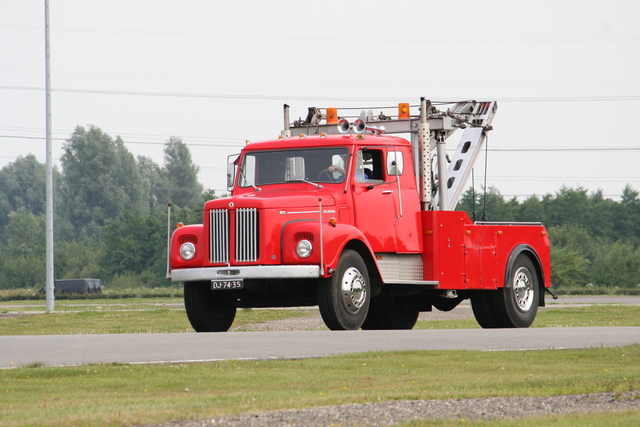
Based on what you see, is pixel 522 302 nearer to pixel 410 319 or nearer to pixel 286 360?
pixel 410 319

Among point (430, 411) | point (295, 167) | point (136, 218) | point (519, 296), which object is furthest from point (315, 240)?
point (136, 218)

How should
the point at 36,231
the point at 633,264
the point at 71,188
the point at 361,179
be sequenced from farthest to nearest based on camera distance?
1. the point at 71,188
2. the point at 36,231
3. the point at 633,264
4. the point at 361,179

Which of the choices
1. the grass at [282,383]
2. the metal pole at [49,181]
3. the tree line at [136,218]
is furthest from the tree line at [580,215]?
the grass at [282,383]

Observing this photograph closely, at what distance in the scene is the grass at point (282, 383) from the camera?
26.9 ft

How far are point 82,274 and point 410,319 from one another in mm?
71474

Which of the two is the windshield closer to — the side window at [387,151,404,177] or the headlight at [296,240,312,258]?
the side window at [387,151,404,177]

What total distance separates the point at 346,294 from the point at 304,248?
0.96 meters

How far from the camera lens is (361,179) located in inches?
669

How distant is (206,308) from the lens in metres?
17.2

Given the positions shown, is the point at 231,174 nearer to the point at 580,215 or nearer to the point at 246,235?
the point at 246,235

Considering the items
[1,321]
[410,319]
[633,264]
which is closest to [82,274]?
[633,264]

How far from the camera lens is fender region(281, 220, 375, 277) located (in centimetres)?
1553

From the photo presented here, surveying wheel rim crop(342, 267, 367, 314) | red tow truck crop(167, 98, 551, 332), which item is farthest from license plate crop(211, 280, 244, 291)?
wheel rim crop(342, 267, 367, 314)

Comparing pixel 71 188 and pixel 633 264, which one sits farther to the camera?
pixel 71 188
